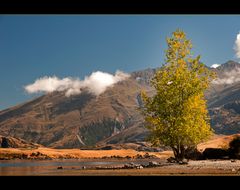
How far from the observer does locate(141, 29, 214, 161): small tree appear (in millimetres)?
→ 51594

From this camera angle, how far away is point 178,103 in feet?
171

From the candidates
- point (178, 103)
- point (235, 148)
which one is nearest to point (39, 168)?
point (178, 103)

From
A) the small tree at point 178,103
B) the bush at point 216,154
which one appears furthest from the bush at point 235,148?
the small tree at point 178,103

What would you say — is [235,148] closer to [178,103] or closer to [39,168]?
[178,103]

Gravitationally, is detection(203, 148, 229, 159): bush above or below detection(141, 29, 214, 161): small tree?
below

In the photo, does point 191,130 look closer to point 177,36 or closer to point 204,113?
point 204,113

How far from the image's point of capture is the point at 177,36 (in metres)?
54.1

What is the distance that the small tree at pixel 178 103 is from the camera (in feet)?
169

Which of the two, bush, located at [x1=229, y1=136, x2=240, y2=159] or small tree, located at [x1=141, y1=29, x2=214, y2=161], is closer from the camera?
small tree, located at [x1=141, y1=29, x2=214, y2=161]

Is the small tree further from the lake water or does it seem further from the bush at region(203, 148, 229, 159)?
the bush at region(203, 148, 229, 159)

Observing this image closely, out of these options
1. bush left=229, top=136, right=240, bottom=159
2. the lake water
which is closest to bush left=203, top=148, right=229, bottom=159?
bush left=229, top=136, right=240, bottom=159

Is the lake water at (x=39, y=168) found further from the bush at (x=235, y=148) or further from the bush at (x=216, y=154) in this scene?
the bush at (x=235, y=148)

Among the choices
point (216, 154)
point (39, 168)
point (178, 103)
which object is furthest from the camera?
point (216, 154)
